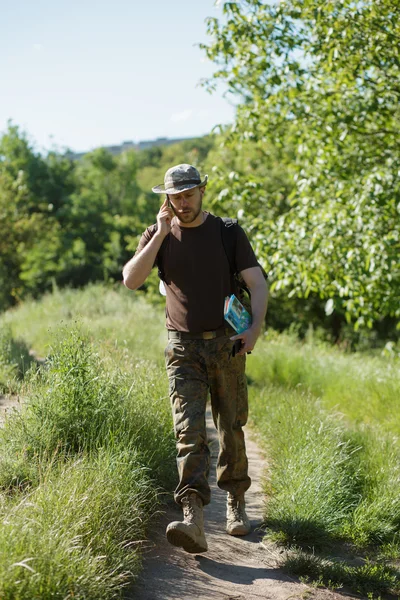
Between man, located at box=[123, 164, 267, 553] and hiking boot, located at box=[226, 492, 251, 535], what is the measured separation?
0.51 m

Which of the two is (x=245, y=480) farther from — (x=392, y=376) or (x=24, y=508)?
(x=392, y=376)

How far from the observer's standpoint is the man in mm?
4371

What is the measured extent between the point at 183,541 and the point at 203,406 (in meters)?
0.78

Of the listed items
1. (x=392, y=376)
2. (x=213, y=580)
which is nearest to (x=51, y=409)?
(x=213, y=580)

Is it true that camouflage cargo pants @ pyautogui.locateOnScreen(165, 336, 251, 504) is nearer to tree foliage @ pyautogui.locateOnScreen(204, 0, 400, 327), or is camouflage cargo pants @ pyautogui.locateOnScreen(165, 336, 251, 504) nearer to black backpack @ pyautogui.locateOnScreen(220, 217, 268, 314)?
black backpack @ pyautogui.locateOnScreen(220, 217, 268, 314)

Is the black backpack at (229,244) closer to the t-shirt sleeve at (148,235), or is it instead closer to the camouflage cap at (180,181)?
the t-shirt sleeve at (148,235)

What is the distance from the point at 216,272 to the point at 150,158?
311 ft

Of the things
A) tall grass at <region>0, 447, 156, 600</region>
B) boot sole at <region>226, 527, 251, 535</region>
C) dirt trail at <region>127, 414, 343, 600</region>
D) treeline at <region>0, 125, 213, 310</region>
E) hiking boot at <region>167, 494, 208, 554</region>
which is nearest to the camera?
tall grass at <region>0, 447, 156, 600</region>

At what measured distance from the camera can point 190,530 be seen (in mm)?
4102

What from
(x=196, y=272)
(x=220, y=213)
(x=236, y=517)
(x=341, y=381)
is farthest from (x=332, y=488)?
(x=220, y=213)

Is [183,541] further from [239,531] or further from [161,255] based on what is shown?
[161,255]

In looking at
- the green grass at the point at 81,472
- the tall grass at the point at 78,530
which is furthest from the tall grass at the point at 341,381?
the tall grass at the point at 78,530

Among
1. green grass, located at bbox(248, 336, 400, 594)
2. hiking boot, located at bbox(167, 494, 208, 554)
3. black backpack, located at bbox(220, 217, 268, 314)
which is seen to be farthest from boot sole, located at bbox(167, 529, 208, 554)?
black backpack, located at bbox(220, 217, 268, 314)

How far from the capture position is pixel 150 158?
97.4 meters
